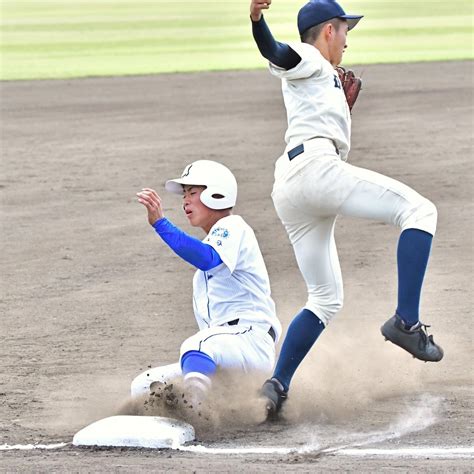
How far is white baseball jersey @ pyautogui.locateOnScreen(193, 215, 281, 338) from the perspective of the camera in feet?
17.5

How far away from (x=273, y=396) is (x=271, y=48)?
150 cm

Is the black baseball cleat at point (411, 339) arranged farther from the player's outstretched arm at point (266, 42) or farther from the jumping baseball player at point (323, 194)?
the player's outstretched arm at point (266, 42)

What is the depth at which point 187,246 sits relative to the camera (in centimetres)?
516

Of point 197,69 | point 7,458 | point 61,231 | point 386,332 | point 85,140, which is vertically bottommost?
point 7,458

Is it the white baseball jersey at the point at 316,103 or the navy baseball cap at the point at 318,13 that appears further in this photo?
the navy baseball cap at the point at 318,13

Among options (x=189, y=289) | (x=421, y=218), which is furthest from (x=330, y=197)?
(x=189, y=289)

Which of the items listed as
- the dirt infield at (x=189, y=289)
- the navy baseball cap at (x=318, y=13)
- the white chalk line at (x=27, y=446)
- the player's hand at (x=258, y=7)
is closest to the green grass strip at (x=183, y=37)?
the dirt infield at (x=189, y=289)

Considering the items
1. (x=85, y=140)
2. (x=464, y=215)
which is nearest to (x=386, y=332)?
(x=464, y=215)

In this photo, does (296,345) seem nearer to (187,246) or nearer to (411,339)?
(411,339)

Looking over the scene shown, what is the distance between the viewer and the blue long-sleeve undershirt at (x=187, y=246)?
515cm

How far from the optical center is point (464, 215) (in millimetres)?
10180

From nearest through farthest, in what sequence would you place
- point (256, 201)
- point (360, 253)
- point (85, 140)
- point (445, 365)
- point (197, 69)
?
point (445, 365)
point (360, 253)
point (256, 201)
point (85, 140)
point (197, 69)

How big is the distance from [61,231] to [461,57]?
15536 mm

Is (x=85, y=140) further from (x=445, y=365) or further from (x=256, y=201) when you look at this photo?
(x=445, y=365)
